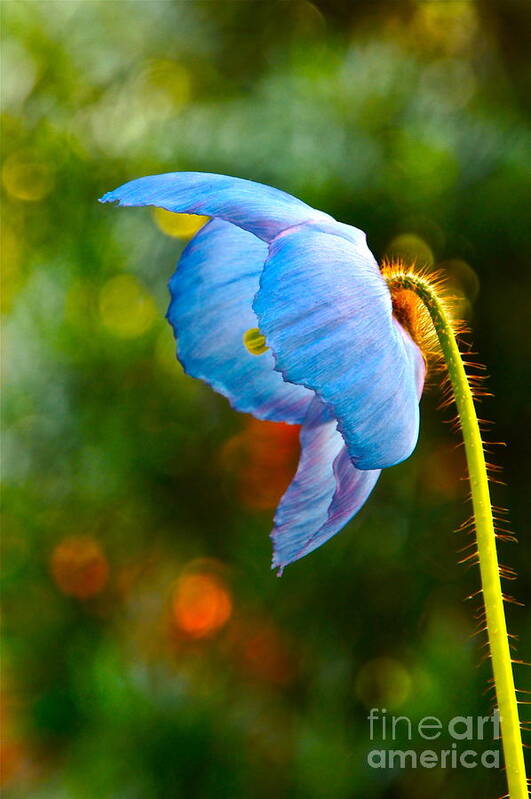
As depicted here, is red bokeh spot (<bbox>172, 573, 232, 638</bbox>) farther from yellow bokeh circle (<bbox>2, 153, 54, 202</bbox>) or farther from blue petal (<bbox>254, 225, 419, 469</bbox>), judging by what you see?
blue petal (<bbox>254, 225, 419, 469</bbox>)

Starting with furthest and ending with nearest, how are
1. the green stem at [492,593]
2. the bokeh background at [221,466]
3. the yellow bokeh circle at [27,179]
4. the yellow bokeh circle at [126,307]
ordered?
the yellow bokeh circle at [27,179], the yellow bokeh circle at [126,307], the bokeh background at [221,466], the green stem at [492,593]

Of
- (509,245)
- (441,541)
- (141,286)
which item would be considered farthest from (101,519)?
(509,245)

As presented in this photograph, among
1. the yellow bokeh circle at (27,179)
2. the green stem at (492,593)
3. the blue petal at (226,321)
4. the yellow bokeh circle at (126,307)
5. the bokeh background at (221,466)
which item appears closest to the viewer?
the green stem at (492,593)

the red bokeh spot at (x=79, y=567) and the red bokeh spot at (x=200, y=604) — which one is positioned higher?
the red bokeh spot at (x=79, y=567)

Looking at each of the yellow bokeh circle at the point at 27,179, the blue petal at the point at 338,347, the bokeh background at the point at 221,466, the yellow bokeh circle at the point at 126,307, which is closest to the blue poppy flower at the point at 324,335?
the blue petal at the point at 338,347

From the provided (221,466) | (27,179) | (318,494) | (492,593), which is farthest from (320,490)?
(27,179)

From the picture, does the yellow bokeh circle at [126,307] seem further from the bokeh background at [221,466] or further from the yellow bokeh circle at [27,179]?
the yellow bokeh circle at [27,179]

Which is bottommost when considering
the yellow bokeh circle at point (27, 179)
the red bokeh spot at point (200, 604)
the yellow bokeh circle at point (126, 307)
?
the red bokeh spot at point (200, 604)

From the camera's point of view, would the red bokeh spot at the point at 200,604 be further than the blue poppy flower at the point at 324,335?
Yes
